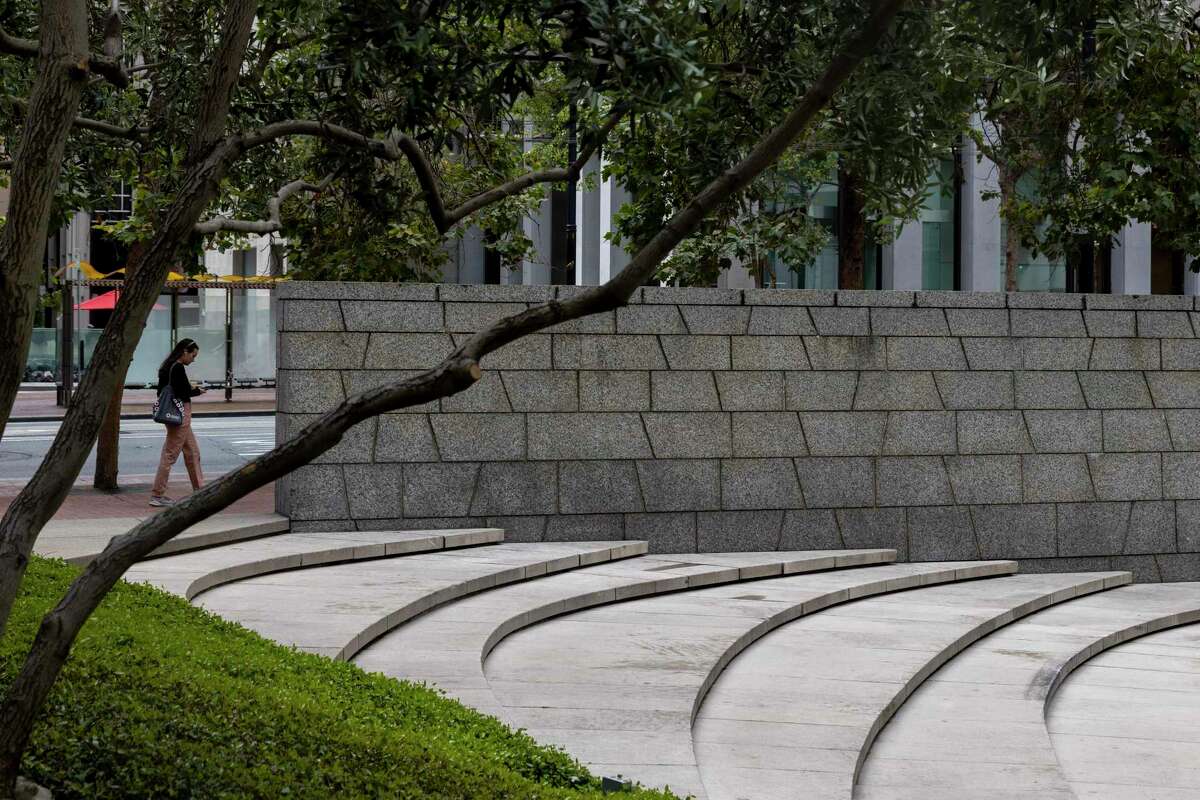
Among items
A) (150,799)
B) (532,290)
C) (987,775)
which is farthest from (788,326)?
(150,799)

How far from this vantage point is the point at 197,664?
22.4ft

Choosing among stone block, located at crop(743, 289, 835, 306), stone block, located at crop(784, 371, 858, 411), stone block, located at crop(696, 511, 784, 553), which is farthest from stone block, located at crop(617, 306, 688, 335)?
stone block, located at crop(696, 511, 784, 553)

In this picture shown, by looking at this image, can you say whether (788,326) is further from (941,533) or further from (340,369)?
(340,369)

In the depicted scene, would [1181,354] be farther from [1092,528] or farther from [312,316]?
[312,316]

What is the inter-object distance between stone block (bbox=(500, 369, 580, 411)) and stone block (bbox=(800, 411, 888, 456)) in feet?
7.52

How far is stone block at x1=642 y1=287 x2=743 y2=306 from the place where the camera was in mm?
13672

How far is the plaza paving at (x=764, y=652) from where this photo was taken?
7.55 m

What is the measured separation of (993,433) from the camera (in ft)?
48.2

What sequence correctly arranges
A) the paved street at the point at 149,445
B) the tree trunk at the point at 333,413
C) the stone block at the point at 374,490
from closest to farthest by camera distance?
the tree trunk at the point at 333,413 → the stone block at the point at 374,490 → the paved street at the point at 149,445

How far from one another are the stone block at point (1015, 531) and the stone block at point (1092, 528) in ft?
0.40

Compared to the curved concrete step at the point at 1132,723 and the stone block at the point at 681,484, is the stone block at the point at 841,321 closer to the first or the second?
the stone block at the point at 681,484

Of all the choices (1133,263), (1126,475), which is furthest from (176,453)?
(1133,263)

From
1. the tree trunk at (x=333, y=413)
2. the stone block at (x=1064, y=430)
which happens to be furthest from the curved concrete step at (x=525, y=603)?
→ the tree trunk at (x=333, y=413)

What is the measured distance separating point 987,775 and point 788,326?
708 cm
